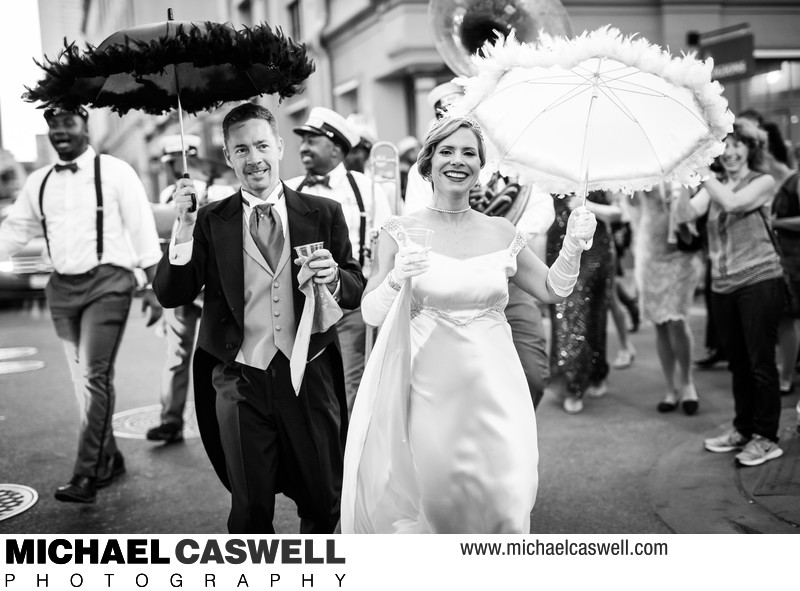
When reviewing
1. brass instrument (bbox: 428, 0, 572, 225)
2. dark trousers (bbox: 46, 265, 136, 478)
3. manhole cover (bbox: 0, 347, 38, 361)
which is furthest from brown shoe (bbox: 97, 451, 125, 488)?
manhole cover (bbox: 0, 347, 38, 361)

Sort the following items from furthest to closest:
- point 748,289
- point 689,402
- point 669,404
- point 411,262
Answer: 1. point 669,404
2. point 689,402
3. point 748,289
4. point 411,262

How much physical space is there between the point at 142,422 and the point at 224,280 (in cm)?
378

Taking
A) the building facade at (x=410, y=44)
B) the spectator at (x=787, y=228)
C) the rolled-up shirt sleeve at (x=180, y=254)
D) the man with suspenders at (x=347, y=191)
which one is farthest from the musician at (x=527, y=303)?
the building facade at (x=410, y=44)

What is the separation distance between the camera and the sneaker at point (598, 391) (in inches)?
265

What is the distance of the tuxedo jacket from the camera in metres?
3.04

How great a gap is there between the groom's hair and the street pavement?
205 cm

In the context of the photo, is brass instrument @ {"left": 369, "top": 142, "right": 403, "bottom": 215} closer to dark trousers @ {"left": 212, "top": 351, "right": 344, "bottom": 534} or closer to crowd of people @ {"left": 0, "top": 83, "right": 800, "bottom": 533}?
crowd of people @ {"left": 0, "top": 83, "right": 800, "bottom": 533}

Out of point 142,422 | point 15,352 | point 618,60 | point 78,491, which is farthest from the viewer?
point 15,352

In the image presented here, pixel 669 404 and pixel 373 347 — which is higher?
pixel 373 347

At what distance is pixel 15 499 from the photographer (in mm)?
4676

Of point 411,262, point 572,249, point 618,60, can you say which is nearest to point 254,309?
point 411,262

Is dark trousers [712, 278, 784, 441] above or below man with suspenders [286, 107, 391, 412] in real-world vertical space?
below

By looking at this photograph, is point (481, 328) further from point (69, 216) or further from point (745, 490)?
point (69, 216)

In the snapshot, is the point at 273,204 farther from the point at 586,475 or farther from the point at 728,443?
the point at 728,443
